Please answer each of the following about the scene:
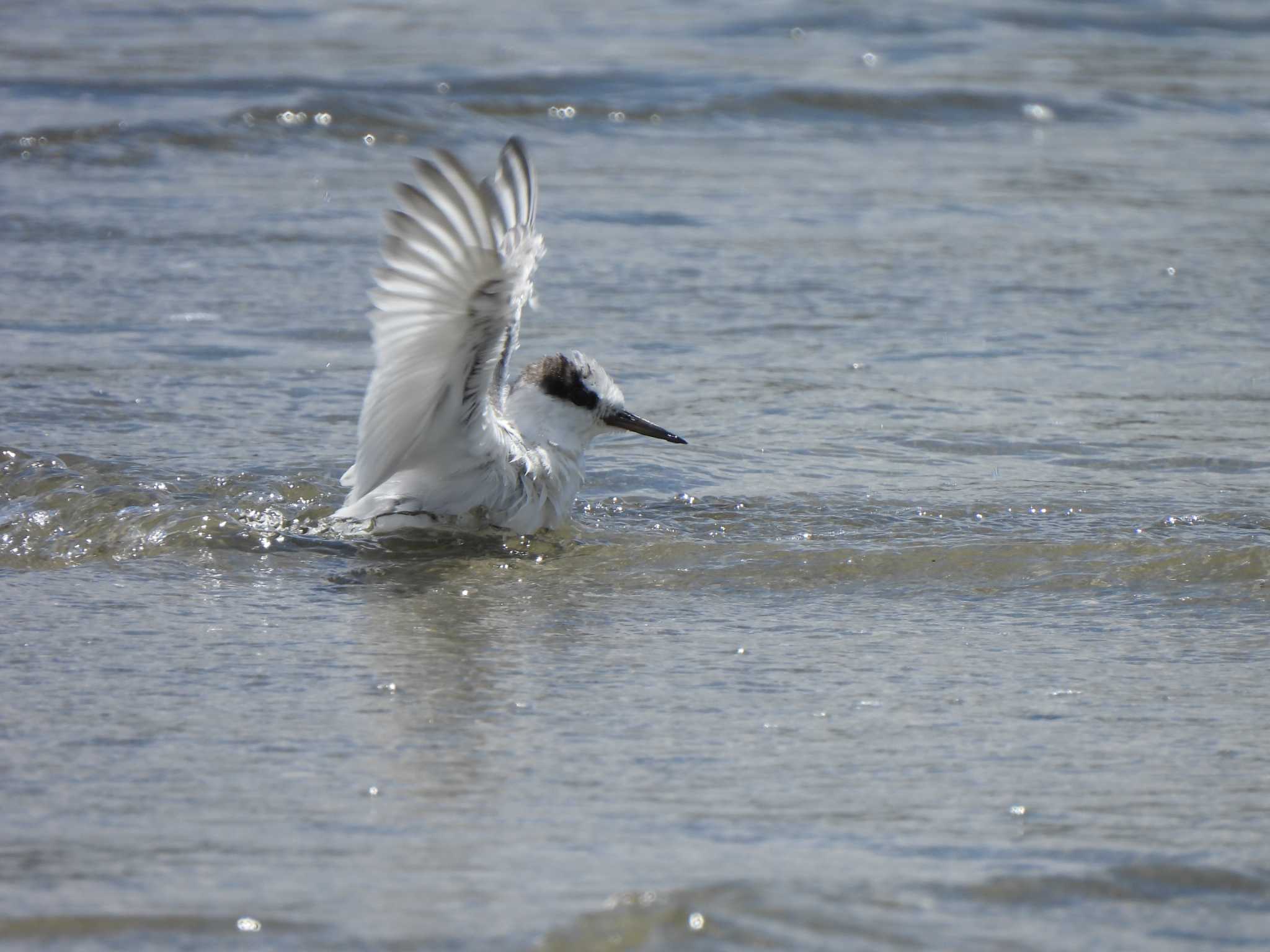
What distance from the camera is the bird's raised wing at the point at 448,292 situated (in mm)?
4730

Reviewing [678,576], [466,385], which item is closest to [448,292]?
[466,385]

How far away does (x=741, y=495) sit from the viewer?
5.51 meters

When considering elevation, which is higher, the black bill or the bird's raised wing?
the bird's raised wing

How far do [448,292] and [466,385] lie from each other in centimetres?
33

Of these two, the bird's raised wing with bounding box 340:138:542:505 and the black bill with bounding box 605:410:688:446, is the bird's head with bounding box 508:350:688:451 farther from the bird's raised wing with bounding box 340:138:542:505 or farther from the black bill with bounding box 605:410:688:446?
the bird's raised wing with bounding box 340:138:542:505

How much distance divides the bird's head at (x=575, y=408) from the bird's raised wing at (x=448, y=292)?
0.56 m

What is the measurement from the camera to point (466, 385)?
16.4 ft

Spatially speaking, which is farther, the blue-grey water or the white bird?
the white bird

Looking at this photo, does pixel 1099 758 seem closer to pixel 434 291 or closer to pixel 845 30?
pixel 434 291

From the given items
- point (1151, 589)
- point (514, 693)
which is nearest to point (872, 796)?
point (514, 693)

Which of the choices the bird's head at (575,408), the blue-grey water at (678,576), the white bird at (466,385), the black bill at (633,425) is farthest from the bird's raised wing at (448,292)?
the black bill at (633,425)

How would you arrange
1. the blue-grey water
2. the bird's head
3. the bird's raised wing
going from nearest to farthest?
the blue-grey water, the bird's raised wing, the bird's head

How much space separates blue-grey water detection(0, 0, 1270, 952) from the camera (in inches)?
110

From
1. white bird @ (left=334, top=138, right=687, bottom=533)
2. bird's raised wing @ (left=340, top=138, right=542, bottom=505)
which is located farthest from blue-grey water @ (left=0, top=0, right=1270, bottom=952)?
bird's raised wing @ (left=340, top=138, right=542, bottom=505)
